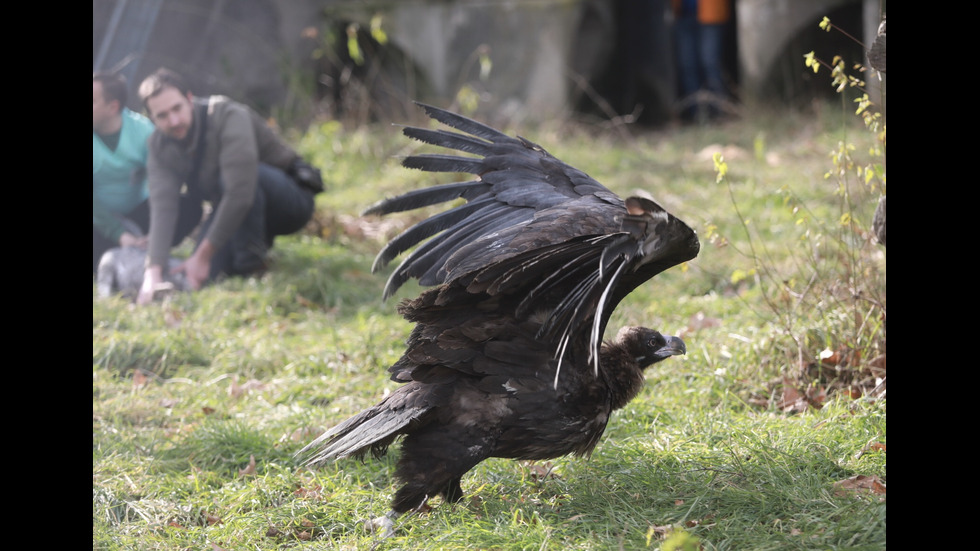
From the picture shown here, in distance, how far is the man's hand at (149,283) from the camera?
5.71 m

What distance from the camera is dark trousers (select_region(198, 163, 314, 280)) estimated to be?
6176 millimetres

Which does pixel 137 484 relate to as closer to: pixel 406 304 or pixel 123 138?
pixel 406 304

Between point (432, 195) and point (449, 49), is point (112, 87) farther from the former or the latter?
point (449, 49)

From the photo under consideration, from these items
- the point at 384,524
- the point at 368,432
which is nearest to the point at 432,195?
the point at 368,432

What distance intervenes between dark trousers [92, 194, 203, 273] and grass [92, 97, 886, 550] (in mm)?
609

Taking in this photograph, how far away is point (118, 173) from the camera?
606 centimetres

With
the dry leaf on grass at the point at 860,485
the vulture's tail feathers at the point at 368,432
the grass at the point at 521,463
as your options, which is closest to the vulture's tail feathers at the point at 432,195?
the vulture's tail feathers at the point at 368,432

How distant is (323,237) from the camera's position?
7098 mm

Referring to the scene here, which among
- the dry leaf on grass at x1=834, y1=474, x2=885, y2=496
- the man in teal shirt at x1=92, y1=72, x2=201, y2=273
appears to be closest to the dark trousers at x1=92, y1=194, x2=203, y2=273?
the man in teal shirt at x1=92, y1=72, x2=201, y2=273

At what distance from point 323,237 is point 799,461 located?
471 centimetres

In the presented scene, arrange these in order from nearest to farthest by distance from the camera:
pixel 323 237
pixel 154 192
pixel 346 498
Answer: pixel 346 498 < pixel 154 192 < pixel 323 237

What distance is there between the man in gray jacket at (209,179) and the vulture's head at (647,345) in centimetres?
339

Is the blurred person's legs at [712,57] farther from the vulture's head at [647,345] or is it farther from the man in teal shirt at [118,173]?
the vulture's head at [647,345]

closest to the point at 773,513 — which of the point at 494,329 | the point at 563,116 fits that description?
the point at 494,329
